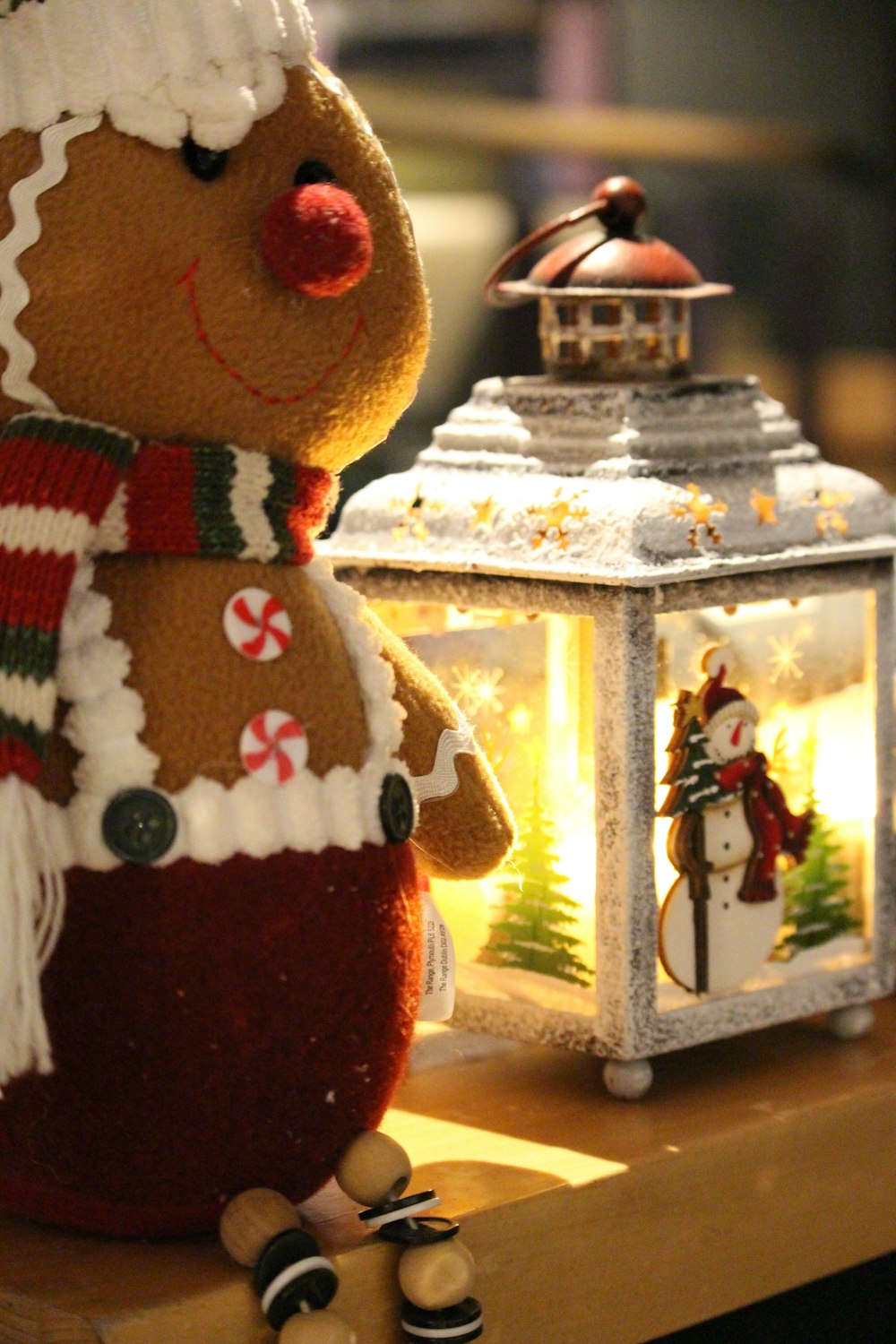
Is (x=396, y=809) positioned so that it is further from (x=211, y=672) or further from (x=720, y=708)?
(x=720, y=708)

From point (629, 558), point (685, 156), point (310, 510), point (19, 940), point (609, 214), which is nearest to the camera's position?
point (19, 940)

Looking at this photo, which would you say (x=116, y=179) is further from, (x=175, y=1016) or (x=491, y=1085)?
(x=491, y=1085)

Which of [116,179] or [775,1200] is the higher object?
[116,179]

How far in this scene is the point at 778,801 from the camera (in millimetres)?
871

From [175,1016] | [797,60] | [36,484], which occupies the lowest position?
[175,1016]

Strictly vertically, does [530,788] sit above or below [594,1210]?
above

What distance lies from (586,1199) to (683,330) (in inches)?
→ 16.2

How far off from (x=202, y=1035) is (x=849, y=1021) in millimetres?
414

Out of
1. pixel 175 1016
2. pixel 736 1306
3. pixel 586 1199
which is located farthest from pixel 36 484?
pixel 736 1306

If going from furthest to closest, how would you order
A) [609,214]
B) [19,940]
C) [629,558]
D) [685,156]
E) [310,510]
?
[685,156], [609,214], [629,558], [310,510], [19,940]

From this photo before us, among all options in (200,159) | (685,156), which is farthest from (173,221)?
(685,156)

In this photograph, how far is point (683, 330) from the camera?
91cm

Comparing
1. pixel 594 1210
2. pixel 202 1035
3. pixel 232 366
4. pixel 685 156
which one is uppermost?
pixel 685 156

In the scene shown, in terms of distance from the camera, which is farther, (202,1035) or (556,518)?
(556,518)
